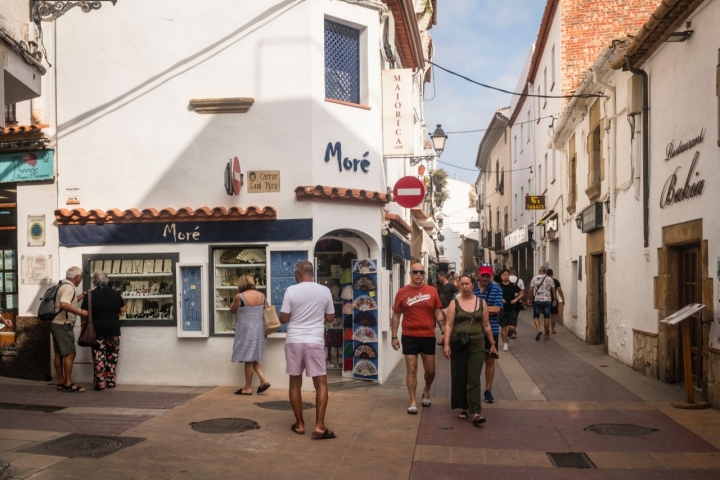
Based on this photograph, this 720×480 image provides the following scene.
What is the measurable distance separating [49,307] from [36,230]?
69.3 inches

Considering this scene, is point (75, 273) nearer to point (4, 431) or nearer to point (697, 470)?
point (4, 431)

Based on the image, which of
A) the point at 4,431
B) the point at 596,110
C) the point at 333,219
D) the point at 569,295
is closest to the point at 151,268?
the point at 333,219

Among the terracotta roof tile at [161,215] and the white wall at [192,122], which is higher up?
the white wall at [192,122]

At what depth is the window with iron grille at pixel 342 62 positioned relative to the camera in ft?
37.4

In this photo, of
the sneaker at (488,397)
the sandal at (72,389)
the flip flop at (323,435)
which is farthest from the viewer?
the sandal at (72,389)

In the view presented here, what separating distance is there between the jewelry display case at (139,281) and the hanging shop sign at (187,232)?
258 millimetres

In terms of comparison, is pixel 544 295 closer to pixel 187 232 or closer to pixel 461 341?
pixel 461 341

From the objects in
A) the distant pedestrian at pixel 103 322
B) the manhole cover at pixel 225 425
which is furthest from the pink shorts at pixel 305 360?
the distant pedestrian at pixel 103 322

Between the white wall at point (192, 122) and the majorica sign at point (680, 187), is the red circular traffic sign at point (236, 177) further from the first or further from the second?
the majorica sign at point (680, 187)

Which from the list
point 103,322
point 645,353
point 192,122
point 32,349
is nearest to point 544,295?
point 645,353

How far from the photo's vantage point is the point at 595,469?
671 centimetres

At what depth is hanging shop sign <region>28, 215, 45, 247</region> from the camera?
11.5 m

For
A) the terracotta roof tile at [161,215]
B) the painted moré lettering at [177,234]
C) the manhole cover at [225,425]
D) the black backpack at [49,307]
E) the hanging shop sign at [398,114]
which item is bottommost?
the manhole cover at [225,425]

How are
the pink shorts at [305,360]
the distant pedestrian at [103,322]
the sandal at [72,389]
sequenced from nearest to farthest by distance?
the pink shorts at [305,360], the sandal at [72,389], the distant pedestrian at [103,322]
